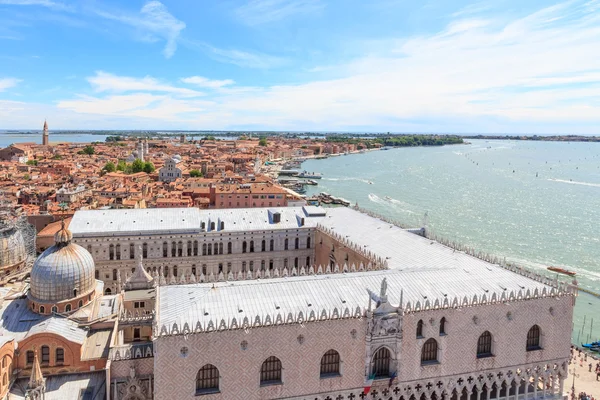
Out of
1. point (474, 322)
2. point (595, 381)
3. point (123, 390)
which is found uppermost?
point (474, 322)

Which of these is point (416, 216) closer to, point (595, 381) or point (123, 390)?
point (595, 381)

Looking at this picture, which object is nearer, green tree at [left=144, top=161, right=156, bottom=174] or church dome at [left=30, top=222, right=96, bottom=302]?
church dome at [left=30, top=222, right=96, bottom=302]

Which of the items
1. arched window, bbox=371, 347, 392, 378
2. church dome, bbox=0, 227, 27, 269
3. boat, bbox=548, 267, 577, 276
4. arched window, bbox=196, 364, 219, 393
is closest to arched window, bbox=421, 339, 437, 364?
arched window, bbox=371, 347, 392, 378

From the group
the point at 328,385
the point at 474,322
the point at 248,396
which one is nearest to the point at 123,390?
the point at 248,396

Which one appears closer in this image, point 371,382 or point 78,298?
point 371,382

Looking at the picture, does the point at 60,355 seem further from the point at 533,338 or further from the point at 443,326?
the point at 533,338

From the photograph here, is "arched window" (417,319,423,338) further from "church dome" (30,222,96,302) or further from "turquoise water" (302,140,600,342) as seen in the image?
"turquoise water" (302,140,600,342)
